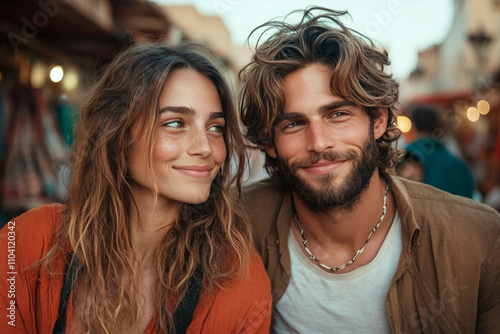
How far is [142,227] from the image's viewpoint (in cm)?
247

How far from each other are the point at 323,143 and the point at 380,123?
0.63 metres

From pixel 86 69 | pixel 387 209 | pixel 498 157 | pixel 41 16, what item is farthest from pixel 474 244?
pixel 498 157

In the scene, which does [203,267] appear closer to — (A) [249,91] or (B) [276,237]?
(B) [276,237]

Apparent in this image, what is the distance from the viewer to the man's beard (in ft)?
8.01

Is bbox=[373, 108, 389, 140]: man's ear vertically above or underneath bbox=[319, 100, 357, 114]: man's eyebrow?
underneath

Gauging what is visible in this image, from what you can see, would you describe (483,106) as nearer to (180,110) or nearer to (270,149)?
(270,149)

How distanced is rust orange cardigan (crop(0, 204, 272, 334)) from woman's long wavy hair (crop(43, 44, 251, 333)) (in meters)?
0.08

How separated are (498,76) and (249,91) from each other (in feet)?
26.6

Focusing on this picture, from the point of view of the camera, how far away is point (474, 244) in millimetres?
2297

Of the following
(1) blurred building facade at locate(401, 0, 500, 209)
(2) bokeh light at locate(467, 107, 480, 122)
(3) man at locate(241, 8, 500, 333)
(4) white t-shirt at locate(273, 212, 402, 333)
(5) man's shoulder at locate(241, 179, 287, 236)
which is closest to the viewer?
(3) man at locate(241, 8, 500, 333)

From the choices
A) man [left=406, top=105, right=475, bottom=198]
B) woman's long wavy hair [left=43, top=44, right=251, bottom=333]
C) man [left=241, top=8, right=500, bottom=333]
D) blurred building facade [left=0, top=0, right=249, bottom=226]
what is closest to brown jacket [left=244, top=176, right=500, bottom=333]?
man [left=241, top=8, right=500, bottom=333]

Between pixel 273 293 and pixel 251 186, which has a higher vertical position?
pixel 251 186

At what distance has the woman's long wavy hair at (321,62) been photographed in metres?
2.52

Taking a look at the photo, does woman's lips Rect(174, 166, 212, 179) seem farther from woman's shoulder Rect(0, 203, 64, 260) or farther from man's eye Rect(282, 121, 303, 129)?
woman's shoulder Rect(0, 203, 64, 260)
